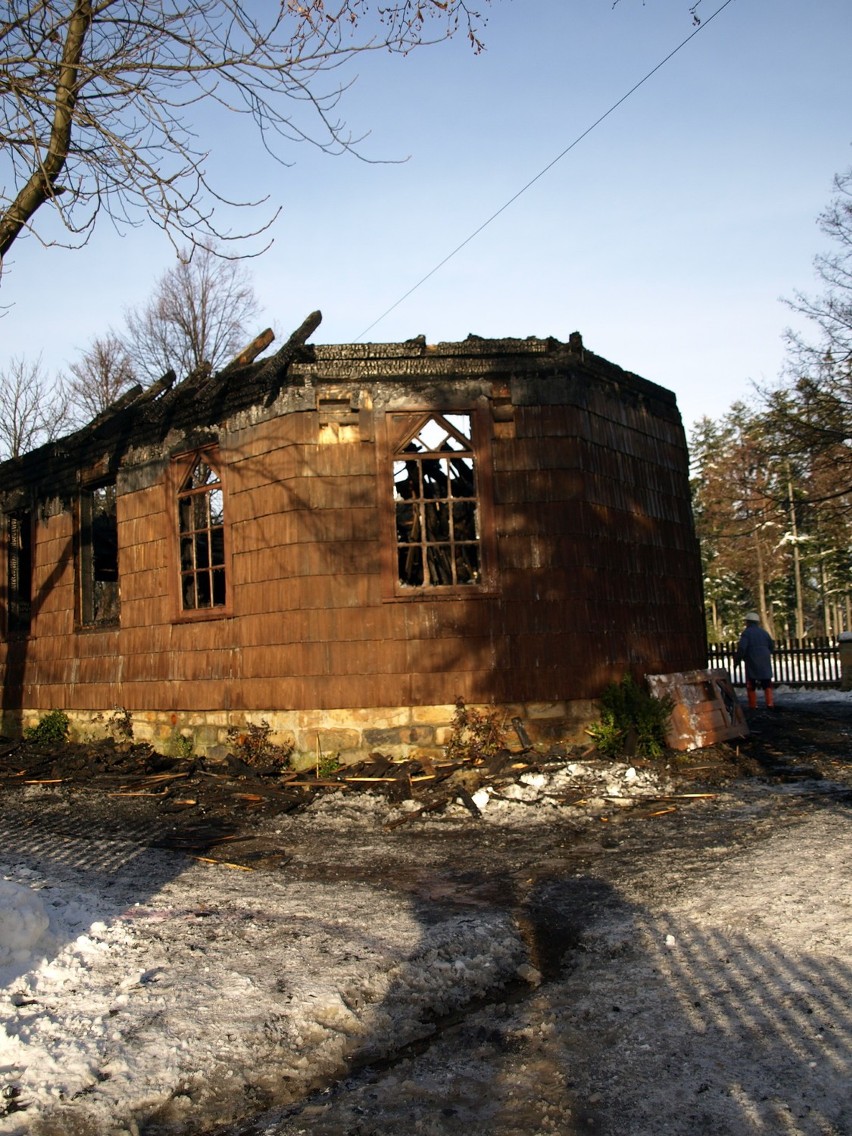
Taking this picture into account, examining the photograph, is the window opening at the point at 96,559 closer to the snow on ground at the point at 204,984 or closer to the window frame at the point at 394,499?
the window frame at the point at 394,499

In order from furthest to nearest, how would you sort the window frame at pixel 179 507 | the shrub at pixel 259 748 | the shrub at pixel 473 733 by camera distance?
the window frame at pixel 179 507 → the shrub at pixel 259 748 → the shrub at pixel 473 733

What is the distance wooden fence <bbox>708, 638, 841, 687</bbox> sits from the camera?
23344mm

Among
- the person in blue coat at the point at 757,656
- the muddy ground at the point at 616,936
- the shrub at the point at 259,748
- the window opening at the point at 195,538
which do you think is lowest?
the muddy ground at the point at 616,936

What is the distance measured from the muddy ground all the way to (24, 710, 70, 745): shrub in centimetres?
431

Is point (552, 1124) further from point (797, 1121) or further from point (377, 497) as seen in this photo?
point (377, 497)

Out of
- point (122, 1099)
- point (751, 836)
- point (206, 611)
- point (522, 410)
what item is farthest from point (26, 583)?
point (122, 1099)

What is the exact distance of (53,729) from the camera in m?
15.0

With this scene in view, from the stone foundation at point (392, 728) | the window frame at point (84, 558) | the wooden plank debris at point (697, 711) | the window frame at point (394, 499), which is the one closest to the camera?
the stone foundation at point (392, 728)

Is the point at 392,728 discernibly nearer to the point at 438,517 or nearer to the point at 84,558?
the point at 438,517

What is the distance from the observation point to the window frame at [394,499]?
10.6 metres

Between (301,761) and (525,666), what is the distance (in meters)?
2.81

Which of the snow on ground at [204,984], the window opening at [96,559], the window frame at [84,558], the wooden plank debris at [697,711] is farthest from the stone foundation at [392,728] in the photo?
the window frame at [84,558]

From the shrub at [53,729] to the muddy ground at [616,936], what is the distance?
4311 mm

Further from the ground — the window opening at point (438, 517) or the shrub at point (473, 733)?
the window opening at point (438, 517)
